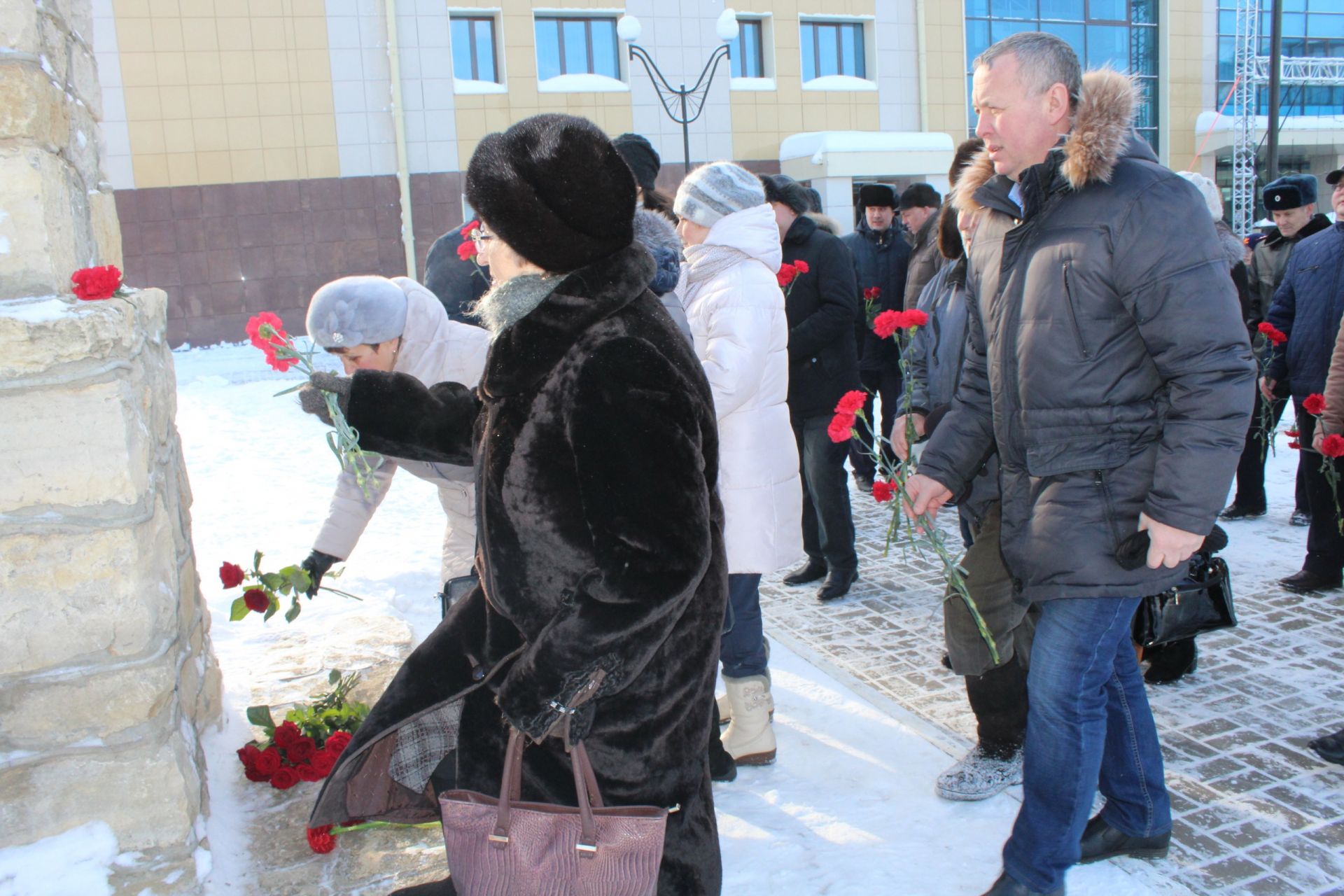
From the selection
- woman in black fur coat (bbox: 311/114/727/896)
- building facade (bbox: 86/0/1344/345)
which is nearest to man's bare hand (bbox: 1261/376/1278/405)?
woman in black fur coat (bbox: 311/114/727/896)

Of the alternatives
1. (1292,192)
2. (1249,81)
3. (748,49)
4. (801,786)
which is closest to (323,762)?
(801,786)

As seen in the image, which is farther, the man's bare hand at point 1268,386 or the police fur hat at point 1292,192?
the police fur hat at point 1292,192

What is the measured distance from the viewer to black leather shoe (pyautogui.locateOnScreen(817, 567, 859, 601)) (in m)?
4.95

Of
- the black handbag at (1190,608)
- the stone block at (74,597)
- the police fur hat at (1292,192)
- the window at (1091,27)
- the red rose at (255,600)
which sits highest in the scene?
the window at (1091,27)

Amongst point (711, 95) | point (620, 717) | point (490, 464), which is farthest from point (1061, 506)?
point (711, 95)

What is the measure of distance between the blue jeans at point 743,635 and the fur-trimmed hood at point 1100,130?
5.38ft

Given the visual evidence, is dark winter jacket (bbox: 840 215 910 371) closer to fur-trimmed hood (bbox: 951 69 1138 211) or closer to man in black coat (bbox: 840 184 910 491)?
man in black coat (bbox: 840 184 910 491)

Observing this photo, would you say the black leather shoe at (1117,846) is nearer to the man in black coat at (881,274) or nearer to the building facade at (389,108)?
the man in black coat at (881,274)

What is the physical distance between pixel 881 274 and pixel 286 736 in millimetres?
4833

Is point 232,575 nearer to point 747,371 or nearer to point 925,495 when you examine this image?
point 747,371

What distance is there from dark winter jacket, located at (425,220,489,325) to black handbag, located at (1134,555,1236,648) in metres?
3.21

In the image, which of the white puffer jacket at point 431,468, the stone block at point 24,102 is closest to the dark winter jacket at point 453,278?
the white puffer jacket at point 431,468

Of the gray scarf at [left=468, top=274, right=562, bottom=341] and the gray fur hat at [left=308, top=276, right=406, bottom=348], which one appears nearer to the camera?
the gray scarf at [left=468, top=274, right=562, bottom=341]

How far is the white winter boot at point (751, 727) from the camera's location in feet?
11.0
